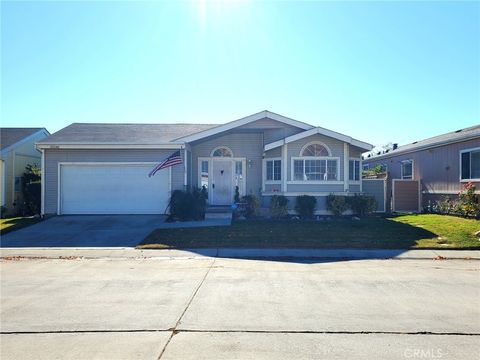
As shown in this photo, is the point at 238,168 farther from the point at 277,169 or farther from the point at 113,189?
the point at 113,189

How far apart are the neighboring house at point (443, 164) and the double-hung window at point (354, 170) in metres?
4.42

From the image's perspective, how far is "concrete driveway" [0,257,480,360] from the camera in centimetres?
429

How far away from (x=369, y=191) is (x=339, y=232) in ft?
22.9

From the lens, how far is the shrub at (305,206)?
16766mm

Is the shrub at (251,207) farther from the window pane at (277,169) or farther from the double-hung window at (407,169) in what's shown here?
the double-hung window at (407,169)

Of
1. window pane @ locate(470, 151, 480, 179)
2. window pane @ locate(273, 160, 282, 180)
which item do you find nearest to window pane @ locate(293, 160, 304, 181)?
window pane @ locate(273, 160, 282, 180)

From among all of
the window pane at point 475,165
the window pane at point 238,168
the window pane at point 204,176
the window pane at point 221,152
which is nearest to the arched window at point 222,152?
the window pane at point 221,152

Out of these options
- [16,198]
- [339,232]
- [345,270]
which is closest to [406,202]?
[339,232]

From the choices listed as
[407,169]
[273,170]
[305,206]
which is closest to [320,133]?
[273,170]

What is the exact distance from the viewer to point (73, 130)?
19297mm

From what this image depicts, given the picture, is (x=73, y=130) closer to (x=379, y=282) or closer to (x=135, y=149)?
(x=135, y=149)

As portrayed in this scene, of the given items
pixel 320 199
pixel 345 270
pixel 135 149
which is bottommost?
pixel 345 270

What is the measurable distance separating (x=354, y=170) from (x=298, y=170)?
109 inches

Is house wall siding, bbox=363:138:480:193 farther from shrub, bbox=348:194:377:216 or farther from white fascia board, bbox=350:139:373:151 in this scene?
white fascia board, bbox=350:139:373:151
